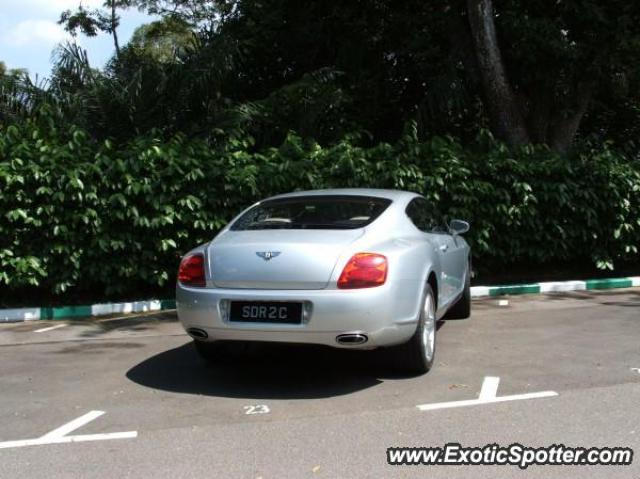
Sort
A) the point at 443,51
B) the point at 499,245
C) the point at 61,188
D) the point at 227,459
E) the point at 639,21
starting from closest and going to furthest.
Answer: the point at 227,459
the point at 61,188
the point at 499,245
the point at 639,21
the point at 443,51

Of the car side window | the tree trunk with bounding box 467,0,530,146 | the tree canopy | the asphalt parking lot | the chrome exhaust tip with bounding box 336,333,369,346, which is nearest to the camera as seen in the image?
the asphalt parking lot

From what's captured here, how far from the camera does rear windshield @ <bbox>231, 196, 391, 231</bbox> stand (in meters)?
5.34

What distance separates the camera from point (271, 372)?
5.51 meters

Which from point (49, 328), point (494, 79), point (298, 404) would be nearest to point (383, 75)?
point (494, 79)

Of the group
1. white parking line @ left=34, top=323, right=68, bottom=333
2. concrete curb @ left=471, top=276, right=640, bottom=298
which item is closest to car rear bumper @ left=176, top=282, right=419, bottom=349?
white parking line @ left=34, top=323, right=68, bottom=333

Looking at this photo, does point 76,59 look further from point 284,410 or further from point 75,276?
point 284,410

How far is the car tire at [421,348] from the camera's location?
16.8ft

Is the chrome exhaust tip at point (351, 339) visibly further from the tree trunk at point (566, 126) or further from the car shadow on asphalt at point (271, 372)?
the tree trunk at point (566, 126)

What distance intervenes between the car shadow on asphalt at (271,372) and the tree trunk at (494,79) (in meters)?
7.76

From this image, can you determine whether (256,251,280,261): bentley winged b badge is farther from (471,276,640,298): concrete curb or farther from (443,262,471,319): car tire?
(471,276,640,298): concrete curb

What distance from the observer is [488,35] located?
12.2 metres

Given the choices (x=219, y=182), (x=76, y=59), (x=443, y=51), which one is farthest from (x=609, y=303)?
(x=76, y=59)

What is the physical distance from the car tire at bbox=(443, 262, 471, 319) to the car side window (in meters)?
0.94

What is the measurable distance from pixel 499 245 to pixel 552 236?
2.83 feet
